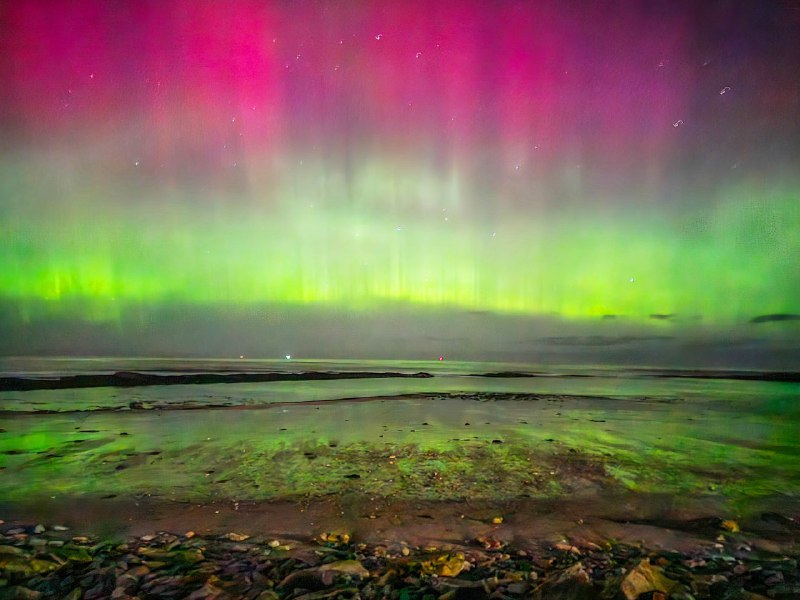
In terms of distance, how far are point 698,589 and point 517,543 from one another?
135 cm

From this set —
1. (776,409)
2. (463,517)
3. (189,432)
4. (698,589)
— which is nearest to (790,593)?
(698,589)

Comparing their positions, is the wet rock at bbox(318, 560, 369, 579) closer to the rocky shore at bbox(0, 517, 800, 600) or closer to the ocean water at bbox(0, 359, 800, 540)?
the rocky shore at bbox(0, 517, 800, 600)

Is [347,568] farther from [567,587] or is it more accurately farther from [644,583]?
[644,583]

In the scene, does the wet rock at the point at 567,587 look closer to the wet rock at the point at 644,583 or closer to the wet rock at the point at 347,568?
the wet rock at the point at 644,583

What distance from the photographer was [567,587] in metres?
2.97

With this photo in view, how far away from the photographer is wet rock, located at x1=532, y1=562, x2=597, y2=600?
290 cm

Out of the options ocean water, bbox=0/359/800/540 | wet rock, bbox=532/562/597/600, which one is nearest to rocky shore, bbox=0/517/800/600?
wet rock, bbox=532/562/597/600

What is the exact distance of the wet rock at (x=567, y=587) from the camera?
114 inches

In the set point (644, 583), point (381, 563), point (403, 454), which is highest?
point (644, 583)

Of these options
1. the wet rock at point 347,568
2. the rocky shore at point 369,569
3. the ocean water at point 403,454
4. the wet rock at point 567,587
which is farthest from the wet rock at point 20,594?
the wet rock at point 567,587

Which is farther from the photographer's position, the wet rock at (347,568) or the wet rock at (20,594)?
the wet rock at (347,568)

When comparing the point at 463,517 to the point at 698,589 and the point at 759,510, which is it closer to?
the point at 698,589

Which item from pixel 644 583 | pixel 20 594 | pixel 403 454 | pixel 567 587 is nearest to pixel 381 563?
pixel 567 587

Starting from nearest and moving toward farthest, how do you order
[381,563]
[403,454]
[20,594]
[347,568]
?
[20,594] → [347,568] → [381,563] → [403,454]
